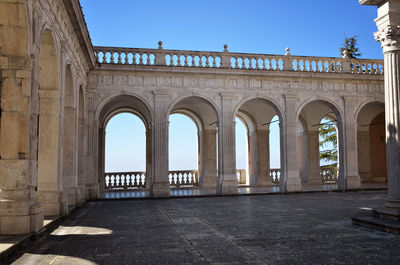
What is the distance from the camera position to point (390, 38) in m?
8.65

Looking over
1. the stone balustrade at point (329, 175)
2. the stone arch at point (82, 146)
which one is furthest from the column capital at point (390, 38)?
the stone balustrade at point (329, 175)

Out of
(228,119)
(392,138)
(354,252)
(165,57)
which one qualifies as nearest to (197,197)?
(228,119)

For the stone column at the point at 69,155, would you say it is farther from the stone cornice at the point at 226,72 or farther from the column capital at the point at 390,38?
the column capital at the point at 390,38

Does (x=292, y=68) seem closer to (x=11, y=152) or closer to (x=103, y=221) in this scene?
(x=103, y=221)

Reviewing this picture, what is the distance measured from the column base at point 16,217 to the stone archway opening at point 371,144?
21838 mm

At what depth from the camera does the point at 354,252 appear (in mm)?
6035

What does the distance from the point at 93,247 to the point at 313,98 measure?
51.7 ft

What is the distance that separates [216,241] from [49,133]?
6112 millimetres

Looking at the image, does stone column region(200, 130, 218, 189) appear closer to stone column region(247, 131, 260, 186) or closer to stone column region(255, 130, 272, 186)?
stone column region(247, 131, 260, 186)

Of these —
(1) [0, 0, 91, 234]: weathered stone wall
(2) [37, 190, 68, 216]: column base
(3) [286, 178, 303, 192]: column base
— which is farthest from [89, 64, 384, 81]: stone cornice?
(1) [0, 0, 91, 234]: weathered stone wall

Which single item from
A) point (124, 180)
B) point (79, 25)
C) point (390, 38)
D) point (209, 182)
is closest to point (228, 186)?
point (209, 182)

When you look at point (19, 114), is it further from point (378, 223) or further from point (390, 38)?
point (390, 38)

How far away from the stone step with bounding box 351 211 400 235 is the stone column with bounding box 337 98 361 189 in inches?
451

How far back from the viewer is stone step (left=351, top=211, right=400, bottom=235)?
7614 mm
